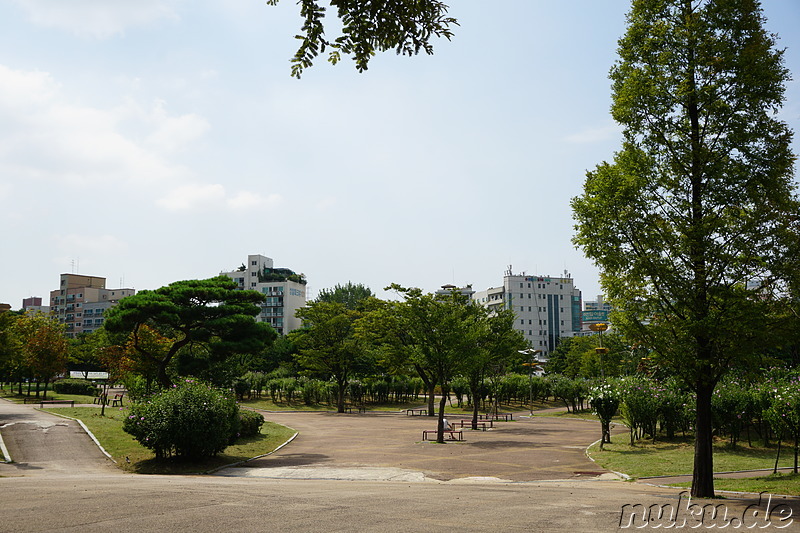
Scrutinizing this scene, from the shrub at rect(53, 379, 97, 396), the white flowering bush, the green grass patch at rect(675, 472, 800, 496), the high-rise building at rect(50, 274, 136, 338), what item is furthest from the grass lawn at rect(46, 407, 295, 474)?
the high-rise building at rect(50, 274, 136, 338)

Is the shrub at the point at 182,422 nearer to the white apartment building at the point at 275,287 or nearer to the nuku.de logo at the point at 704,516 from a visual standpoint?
the nuku.de logo at the point at 704,516

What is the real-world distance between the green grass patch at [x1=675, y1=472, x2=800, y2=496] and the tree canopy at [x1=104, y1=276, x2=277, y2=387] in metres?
19.5

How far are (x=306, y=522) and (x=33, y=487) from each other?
6896mm

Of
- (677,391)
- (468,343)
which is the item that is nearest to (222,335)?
(468,343)

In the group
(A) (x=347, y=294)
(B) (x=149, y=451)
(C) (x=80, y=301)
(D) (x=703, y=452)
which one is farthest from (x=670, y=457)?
(C) (x=80, y=301)

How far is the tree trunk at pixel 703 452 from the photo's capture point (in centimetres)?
1166

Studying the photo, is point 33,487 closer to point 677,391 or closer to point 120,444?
point 120,444

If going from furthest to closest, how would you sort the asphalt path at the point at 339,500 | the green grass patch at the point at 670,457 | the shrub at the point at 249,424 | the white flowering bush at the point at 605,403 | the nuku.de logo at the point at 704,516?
the shrub at the point at 249,424 → the white flowering bush at the point at 605,403 → the green grass patch at the point at 670,457 → the nuku.de logo at the point at 704,516 → the asphalt path at the point at 339,500

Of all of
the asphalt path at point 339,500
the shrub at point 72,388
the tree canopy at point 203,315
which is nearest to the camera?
the asphalt path at point 339,500

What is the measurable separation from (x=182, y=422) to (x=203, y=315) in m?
11.2

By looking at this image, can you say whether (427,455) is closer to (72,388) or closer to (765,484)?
(765,484)

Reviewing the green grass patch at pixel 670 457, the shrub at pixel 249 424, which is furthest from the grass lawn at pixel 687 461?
the shrub at pixel 249 424

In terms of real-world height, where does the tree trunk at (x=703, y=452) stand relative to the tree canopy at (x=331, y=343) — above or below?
below

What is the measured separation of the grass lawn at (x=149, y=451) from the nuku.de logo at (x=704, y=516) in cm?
1285
